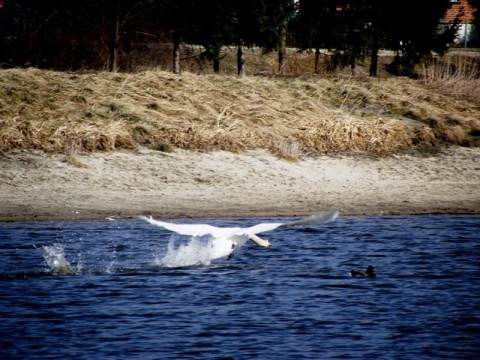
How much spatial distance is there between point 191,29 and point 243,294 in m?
18.5

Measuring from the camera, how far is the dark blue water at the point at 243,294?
8.92 m

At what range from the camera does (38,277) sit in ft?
38.8

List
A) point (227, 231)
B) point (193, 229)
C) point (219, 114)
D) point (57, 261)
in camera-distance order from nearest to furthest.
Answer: point (193, 229) < point (227, 231) < point (57, 261) < point (219, 114)

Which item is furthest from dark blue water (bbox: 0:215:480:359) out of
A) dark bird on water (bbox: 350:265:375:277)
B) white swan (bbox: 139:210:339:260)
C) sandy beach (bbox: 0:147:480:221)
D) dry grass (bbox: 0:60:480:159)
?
dry grass (bbox: 0:60:480:159)

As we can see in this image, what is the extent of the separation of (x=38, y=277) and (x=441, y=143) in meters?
11.5

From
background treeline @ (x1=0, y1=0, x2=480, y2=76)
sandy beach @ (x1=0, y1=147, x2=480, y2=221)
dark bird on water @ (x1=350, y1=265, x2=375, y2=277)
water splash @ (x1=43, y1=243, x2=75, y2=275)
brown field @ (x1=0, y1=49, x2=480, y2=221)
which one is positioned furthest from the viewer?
background treeline @ (x1=0, y1=0, x2=480, y2=76)

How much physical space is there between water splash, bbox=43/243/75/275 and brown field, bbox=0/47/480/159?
4.56m

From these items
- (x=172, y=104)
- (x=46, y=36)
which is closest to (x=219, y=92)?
(x=172, y=104)

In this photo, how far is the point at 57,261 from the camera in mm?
12180

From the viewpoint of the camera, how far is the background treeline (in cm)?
2852

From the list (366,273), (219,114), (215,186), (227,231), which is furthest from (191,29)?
(227,231)

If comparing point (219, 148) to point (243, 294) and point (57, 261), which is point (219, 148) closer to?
point (57, 261)

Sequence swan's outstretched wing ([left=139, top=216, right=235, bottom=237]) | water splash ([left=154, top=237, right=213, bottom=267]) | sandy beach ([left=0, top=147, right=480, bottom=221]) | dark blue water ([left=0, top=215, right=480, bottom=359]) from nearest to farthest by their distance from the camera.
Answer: dark blue water ([left=0, top=215, right=480, bottom=359]) → swan's outstretched wing ([left=139, top=216, right=235, bottom=237]) → water splash ([left=154, top=237, right=213, bottom=267]) → sandy beach ([left=0, top=147, right=480, bottom=221])

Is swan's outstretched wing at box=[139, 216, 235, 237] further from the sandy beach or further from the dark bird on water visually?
the sandy beach
